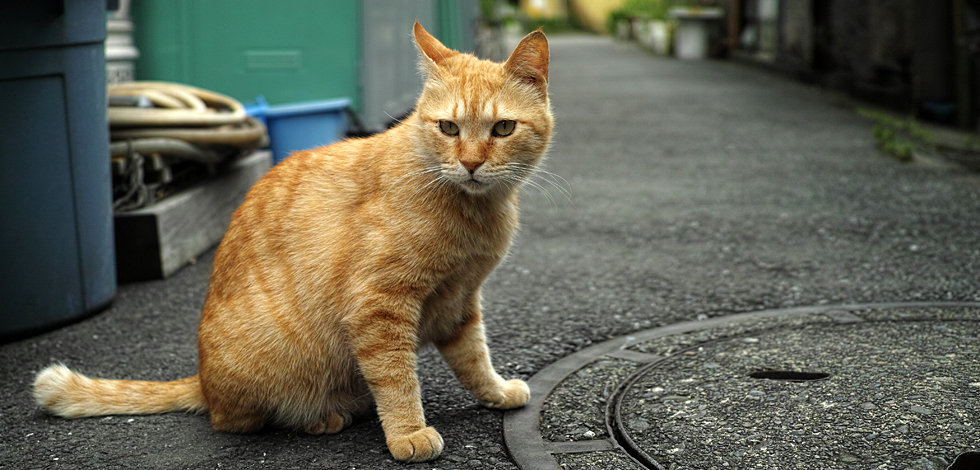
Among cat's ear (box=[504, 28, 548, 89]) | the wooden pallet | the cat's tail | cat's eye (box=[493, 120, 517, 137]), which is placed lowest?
the cat's tail

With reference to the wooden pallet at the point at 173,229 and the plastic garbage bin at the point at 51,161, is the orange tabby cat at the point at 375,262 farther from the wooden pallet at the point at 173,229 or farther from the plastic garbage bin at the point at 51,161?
the wooden pallet at the point at 173,229

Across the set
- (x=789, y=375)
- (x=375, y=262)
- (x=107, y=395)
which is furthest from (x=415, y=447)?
(x=789, y=375)

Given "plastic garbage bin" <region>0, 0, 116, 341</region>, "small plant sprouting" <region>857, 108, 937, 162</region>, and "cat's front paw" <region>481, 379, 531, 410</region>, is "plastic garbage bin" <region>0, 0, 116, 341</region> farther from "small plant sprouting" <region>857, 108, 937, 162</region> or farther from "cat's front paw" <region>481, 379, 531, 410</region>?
"small plant sprouting" <region>857, 108, 937, 162</region>

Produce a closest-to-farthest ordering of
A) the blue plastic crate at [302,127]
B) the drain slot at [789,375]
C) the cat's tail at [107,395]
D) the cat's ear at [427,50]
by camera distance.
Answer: the cat's ear at [427,50] → the cat's tail at [107,395] → the drain slot at [789,375] → the blue plastic crate at [302,127]

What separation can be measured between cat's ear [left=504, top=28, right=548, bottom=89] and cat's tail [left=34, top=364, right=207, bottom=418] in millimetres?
1443

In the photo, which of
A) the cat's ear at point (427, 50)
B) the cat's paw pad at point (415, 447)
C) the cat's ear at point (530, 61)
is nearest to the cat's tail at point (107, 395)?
the cat's paw pad at point (415, 447)

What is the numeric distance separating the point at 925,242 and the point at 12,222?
4.48 metres

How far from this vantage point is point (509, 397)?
2.66 m

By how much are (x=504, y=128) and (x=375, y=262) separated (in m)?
0.54

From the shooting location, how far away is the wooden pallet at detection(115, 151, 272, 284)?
163 inches

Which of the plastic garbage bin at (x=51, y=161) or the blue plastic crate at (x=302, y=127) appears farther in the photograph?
the blue plastic crate at (x=302, y=127)

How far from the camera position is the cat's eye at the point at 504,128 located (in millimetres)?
2367

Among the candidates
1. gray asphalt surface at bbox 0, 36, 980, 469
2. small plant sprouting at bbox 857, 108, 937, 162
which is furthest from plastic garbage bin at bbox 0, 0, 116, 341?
small plant sprouting at bbox 857, 108, 937, 162

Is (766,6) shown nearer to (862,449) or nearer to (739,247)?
(739,247)
